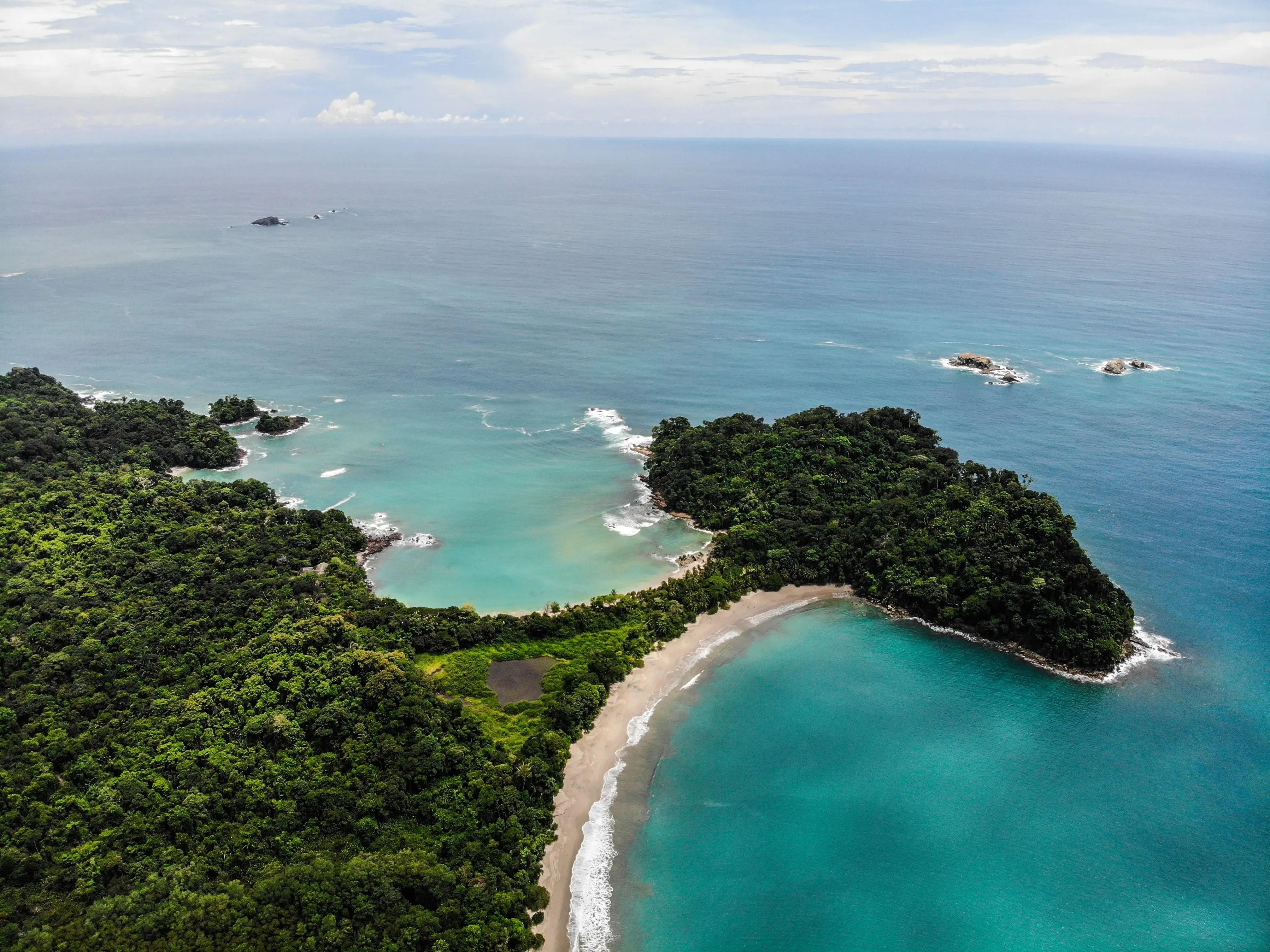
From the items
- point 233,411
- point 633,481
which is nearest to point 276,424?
point 233,411

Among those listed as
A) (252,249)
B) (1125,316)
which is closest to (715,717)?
(1125,316)

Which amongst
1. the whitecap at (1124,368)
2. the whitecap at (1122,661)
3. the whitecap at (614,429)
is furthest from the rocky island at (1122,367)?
the whitecap at (614,429)

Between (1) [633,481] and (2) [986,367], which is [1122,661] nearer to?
(1) [633,481]

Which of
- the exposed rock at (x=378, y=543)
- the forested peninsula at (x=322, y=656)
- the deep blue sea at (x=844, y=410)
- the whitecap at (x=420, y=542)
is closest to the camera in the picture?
the forested peninsula at (x=322, y=656)

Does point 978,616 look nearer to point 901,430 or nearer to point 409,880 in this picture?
point 901,430

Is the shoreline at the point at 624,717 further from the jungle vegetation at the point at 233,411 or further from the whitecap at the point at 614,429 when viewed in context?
the jungle vegetation at the point at 233,411
